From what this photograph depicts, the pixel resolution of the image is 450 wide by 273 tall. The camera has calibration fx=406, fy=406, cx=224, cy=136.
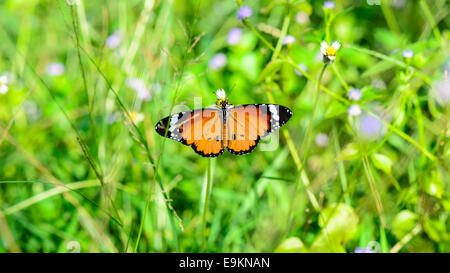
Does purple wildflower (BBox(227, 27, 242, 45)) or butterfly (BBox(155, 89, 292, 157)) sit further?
purple wildflower (BBox(227, 27, 242, 45))

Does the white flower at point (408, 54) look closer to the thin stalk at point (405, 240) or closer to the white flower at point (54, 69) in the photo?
the thin stalk at point (405, 240)

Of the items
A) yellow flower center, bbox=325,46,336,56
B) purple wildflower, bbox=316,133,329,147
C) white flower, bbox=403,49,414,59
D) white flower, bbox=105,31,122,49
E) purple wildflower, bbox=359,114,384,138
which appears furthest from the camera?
white flower, bbox=105,31,122,49

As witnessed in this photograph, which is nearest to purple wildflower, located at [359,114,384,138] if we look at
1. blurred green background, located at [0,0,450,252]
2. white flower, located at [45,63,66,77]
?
blurred green background, located at [0,0,450,252]

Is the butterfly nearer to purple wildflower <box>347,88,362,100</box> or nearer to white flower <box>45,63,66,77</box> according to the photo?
purple wildflower <box>347,88,362,100</box>

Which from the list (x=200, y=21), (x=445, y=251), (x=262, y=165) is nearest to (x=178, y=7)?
(x=200, y=21)

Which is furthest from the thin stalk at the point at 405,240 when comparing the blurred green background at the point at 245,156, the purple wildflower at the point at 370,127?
the purple wildflower at the point at 370,127

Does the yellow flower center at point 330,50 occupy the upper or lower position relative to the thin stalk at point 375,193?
upper

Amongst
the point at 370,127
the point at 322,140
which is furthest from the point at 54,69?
the point at 370,127

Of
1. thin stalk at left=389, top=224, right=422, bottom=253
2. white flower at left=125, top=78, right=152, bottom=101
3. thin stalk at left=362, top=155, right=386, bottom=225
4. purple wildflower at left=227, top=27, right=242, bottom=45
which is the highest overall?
purple wildflower at left=227, top=27, right=242, bottom=45
